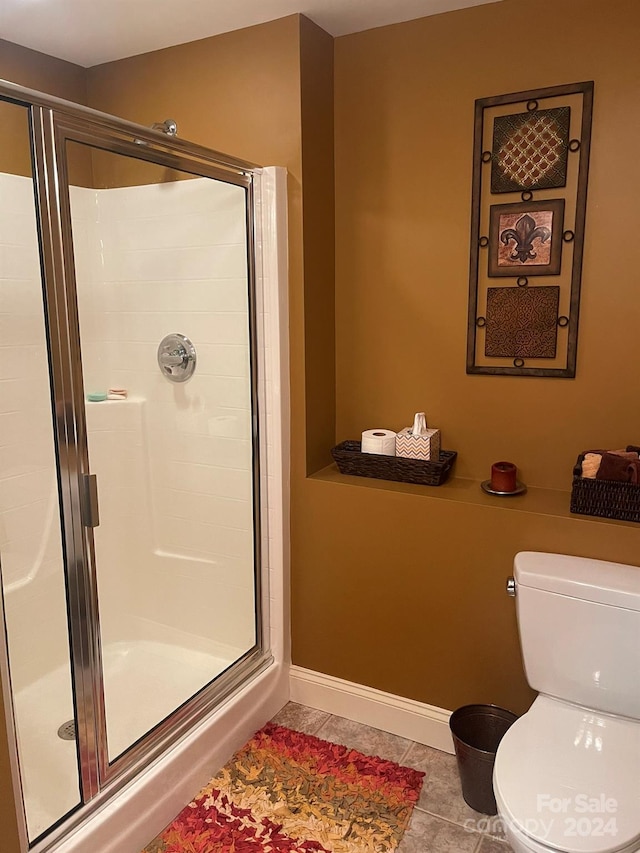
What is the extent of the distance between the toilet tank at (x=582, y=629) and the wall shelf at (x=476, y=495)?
0.45 feet

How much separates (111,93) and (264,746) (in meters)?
2.46

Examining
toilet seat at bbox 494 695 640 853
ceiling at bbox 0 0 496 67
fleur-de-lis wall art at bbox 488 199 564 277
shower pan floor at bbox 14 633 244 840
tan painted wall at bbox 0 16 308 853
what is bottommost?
shower pan floor at bbox 14 633 244 840

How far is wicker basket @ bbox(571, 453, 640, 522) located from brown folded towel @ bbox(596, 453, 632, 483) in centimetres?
1

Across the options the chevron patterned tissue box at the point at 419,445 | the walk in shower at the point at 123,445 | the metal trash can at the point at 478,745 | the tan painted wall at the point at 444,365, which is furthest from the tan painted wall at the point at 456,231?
the metal trash can at the point at 478,745

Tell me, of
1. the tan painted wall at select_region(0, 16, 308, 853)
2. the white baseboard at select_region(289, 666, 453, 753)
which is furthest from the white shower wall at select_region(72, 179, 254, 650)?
the white baseboard at select_region(289, 666, 453, 753)

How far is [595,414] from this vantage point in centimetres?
206

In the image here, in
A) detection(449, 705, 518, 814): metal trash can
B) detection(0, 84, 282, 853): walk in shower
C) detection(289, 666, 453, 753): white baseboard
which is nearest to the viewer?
detection(0, 84, 282, 853): walk in shower

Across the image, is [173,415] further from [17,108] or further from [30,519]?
[17,108]

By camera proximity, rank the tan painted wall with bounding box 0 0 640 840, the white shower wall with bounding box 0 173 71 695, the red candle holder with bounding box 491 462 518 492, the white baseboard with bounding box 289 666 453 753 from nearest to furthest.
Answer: the white shower wall with bounding box 0 173 71 695 < the tan painted wall with bounding box 0 0 640 840 < the red candle holder with bounding box 491 462 518 492 < the white baseboard with bounding box 289 666 453 753

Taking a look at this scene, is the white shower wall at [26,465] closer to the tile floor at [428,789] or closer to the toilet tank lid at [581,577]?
the tile floor at [428,789]

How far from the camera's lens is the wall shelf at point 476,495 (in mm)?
1911

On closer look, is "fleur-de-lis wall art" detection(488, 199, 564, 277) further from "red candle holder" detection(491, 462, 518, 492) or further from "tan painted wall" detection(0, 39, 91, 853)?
"tan painted wall" detection(0, 39, 91, 853)

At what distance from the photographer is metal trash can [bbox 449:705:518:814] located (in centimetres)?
184

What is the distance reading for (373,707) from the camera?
2.28 metres
